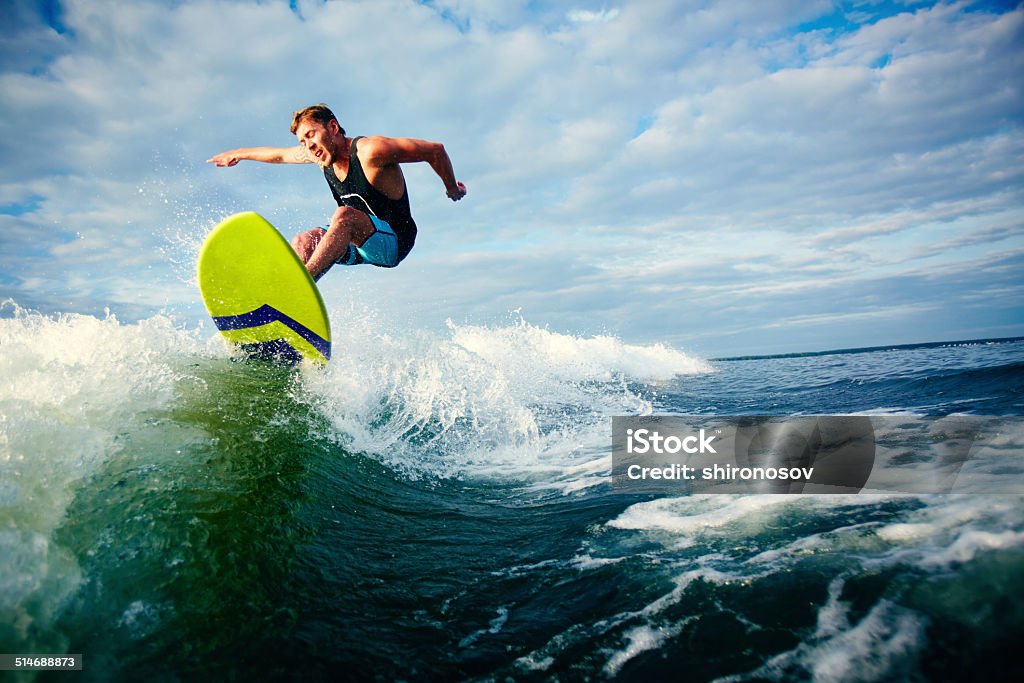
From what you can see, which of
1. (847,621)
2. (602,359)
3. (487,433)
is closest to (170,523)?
(847,621)

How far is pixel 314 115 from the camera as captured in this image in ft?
15.3

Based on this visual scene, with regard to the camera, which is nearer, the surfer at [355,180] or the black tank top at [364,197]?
the surfer at [355,180]

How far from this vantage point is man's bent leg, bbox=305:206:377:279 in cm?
498

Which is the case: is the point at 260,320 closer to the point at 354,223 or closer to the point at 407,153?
the point at 354,223

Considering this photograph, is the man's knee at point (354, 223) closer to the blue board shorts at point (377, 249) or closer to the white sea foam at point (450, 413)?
the blue board shorts at point (377, 249)

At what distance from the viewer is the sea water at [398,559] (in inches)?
74.3

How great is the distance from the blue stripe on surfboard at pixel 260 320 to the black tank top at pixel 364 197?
4.51 ft

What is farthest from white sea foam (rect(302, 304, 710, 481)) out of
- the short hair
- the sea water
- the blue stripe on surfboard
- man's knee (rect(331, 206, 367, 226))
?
the short hair

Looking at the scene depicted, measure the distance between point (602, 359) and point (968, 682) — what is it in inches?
808

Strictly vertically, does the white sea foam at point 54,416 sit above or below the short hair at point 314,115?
below

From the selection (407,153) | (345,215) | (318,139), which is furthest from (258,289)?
(407,153)

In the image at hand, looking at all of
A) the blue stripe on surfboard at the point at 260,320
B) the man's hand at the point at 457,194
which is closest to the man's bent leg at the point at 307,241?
the blue stripe on surfboard at the point at 260,320

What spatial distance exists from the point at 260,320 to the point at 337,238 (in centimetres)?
115

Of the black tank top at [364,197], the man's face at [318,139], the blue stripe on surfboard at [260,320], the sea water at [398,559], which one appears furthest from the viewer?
the black tank top at [364,197]
